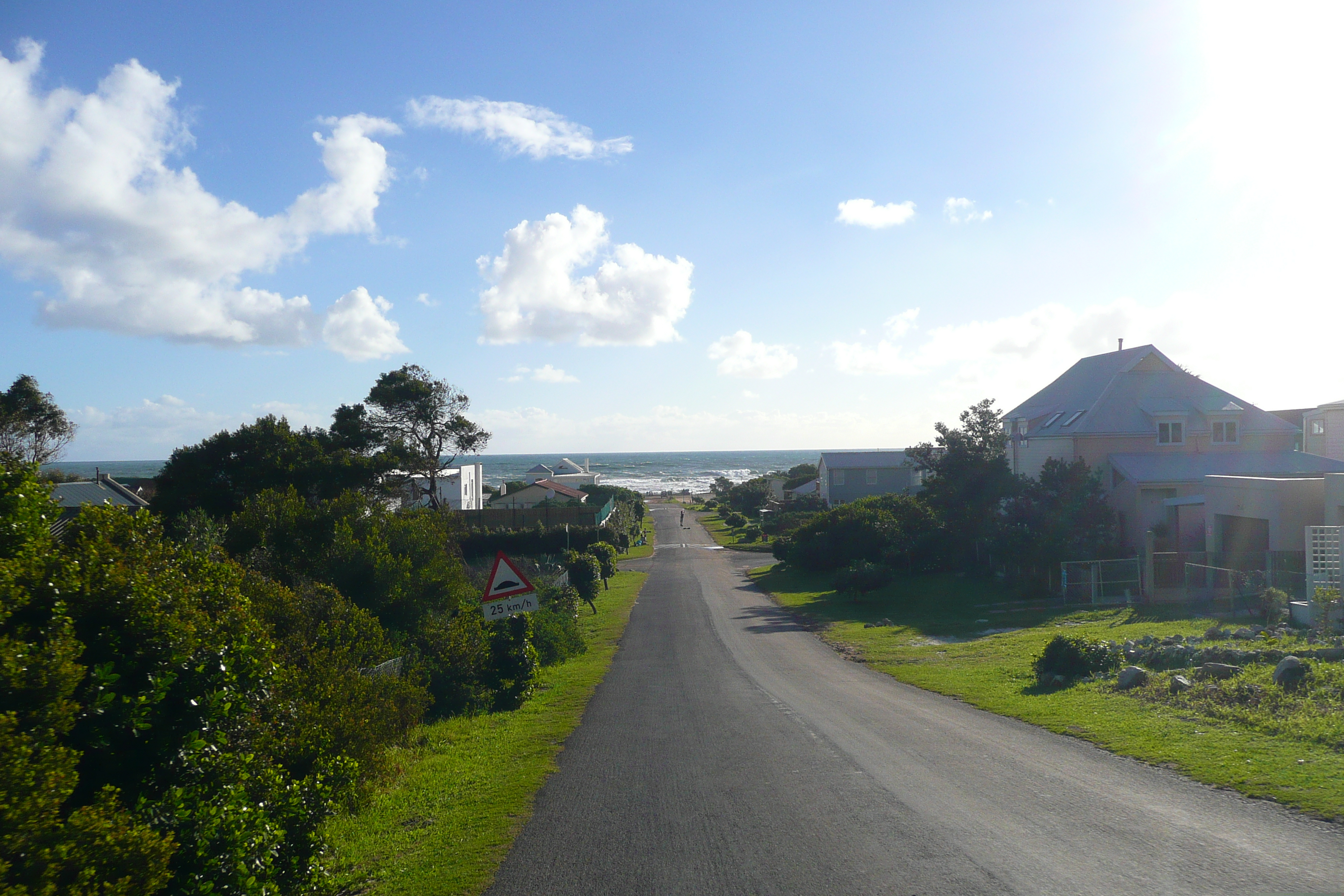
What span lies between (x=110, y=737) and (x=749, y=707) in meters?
9.76

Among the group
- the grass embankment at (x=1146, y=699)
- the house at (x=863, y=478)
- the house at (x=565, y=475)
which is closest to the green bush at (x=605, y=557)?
the grass embankment at (x=1146, y=699)

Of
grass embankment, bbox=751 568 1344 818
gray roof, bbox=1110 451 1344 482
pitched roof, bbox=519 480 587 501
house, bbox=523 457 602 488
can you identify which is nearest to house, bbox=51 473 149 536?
pitched roof, bbox=519 480 587 501

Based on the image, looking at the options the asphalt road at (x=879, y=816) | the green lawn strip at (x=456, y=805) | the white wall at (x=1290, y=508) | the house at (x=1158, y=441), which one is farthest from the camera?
the house at (x=1158, y=441)

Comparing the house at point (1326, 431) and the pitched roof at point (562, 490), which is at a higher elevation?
the house at point (1326, 431)

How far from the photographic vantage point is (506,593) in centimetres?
1277

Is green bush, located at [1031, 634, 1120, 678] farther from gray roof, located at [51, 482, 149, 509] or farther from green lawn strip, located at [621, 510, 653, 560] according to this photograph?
gray roof, located at [51, 482, 149, 509]

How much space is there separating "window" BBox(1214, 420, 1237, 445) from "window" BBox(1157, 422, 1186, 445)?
1.42 metres

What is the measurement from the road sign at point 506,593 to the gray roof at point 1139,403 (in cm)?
2892

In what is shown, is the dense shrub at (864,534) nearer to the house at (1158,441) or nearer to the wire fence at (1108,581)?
the house at (1158,441)

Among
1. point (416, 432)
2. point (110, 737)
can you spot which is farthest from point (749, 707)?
point (416, 432)

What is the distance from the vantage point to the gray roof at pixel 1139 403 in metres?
34.4

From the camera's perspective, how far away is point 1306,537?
711 inches

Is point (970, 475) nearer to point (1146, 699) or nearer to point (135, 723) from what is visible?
point (1146, 699)

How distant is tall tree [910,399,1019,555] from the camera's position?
106ft
